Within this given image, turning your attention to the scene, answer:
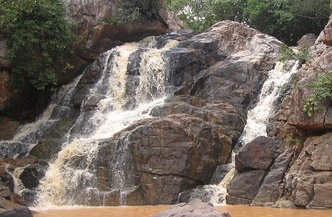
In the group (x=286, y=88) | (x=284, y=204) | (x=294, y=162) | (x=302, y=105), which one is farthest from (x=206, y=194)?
(x=286, y=88)

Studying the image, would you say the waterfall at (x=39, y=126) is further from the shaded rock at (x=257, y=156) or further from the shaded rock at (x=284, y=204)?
the shaded rock at (x=284, y=204)

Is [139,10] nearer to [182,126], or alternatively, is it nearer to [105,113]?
[105,113]

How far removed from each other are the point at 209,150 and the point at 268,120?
11.9 feet

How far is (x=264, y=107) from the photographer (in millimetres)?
22969

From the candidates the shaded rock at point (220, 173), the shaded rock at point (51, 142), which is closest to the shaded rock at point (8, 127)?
the shaded rock at point (51, 142)

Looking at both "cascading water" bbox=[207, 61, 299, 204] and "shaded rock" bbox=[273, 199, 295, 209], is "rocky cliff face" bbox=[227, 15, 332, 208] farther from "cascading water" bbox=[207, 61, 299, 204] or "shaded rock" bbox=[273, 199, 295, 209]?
"cascading water" bbox=[207, 61, 299, 204]

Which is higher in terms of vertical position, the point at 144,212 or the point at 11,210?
the point at 11,210

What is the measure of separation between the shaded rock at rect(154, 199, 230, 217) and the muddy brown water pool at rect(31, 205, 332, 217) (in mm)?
4324

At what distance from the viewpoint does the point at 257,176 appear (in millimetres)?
18047

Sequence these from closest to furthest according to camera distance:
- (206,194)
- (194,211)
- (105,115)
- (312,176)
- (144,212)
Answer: (194,211)
(144,212)
(312,176)
(206,194)
(105,115)

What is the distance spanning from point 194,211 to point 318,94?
921 centimetres

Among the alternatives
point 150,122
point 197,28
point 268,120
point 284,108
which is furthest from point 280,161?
point 197,28

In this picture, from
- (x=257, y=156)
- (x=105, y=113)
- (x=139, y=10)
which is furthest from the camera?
(x=139, y=10)

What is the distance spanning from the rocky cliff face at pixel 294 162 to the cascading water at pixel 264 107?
4.07ft
